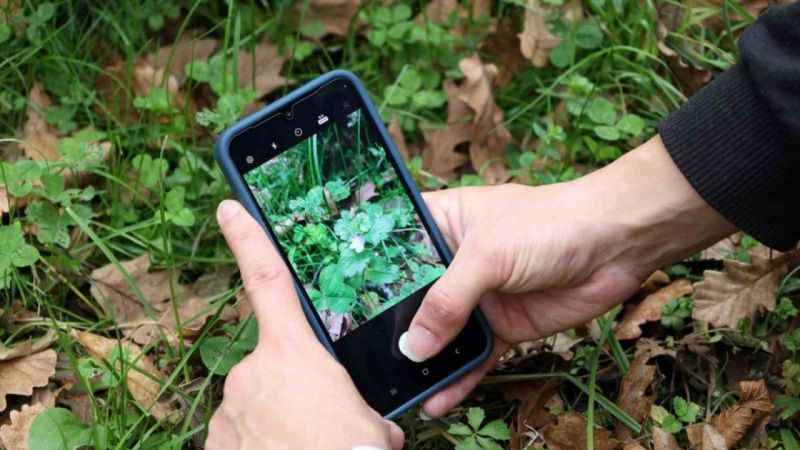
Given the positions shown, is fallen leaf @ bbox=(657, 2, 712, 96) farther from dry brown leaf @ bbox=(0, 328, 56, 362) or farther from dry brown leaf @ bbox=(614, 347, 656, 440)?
dry brown leaf @ bbox=(0, 328, 56, 362)

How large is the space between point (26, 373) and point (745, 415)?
4.91ft

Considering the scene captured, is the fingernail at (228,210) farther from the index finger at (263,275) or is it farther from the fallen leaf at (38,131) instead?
the fallen leaf at (38,131)

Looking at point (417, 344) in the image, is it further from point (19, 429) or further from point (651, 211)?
point (19, 429)

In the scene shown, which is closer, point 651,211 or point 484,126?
point 651,211

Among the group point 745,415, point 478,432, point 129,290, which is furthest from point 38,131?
point 745,415

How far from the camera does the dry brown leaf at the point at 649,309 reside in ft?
7.88

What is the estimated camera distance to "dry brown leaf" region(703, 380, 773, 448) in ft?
7.11

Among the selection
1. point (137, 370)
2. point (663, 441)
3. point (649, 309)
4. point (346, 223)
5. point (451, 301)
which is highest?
point (346, 223)

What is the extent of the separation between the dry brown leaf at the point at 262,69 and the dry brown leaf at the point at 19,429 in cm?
107

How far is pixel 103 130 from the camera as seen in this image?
287 cm

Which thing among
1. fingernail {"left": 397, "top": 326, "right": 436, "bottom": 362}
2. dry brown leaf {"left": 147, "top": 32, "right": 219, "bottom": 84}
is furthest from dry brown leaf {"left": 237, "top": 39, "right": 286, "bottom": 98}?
fingernail {"left": 397, "top": 326, "right": 436, "bottom": 362}

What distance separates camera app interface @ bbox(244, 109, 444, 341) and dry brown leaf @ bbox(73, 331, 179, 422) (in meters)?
0.41

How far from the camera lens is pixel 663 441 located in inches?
84.0

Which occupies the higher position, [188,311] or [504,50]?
[504,50]
